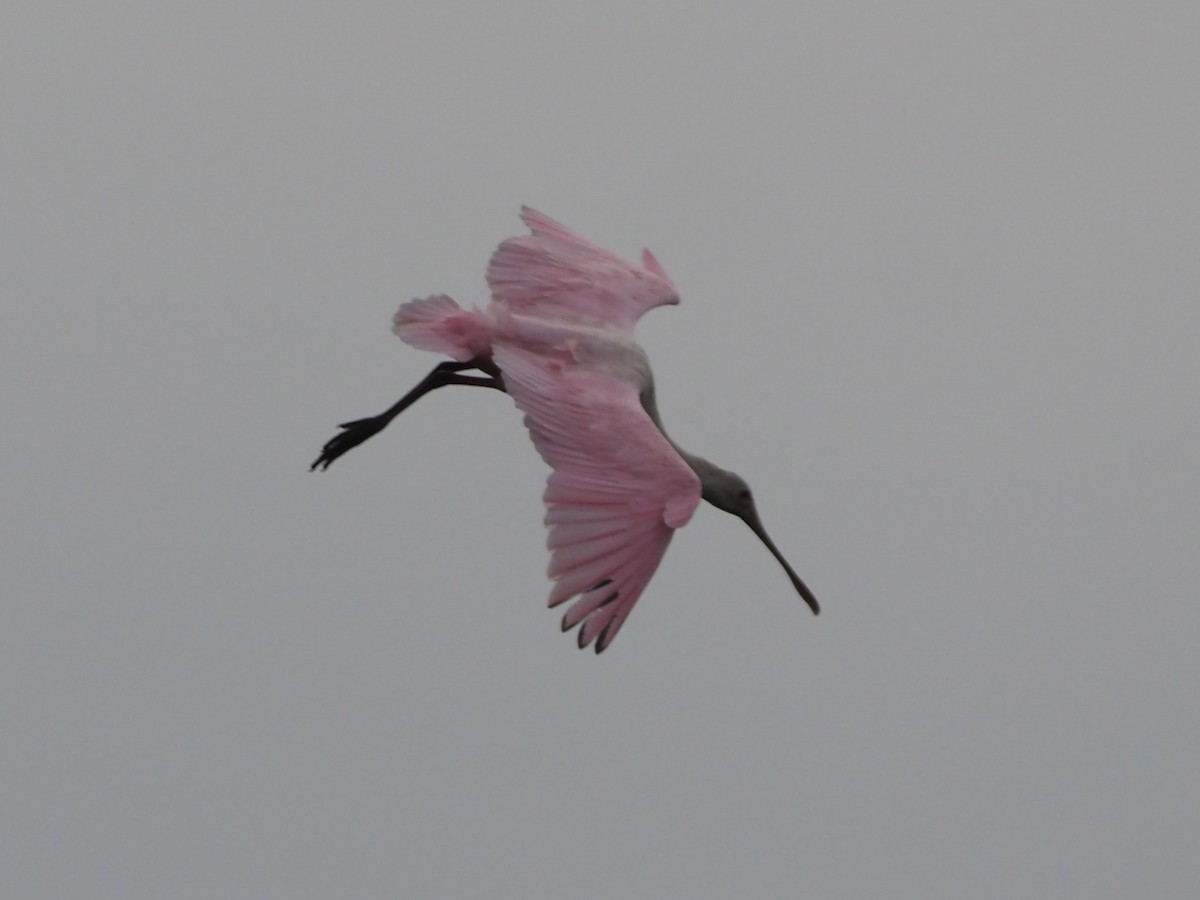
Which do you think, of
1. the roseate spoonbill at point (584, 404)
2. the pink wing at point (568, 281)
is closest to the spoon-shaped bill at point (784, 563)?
the roseate spoonbill at point (584, 404)

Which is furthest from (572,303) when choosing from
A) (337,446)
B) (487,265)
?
(337,446)

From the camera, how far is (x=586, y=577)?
396 inches

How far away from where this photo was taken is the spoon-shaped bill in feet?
36.8

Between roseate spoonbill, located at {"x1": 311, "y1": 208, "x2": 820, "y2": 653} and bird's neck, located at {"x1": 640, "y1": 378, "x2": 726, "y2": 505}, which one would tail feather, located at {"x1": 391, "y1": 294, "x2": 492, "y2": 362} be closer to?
roseate spoonbill, located at {"x1": 311, "y1": 208, "x2": 820, "y2": 653}

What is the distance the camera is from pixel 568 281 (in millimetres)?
11359

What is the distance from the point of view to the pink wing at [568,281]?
11.2m

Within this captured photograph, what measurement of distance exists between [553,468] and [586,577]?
443 millimetres

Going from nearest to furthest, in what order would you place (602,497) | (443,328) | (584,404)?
(602,497) → (584,404) → (443,328)

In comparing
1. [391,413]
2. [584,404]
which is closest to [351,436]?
[391,413]

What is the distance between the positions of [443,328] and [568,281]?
0.79 metres

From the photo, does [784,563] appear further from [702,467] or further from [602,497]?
[602,497]

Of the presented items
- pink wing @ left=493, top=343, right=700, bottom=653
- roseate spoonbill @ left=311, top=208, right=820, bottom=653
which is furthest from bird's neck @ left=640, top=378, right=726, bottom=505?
pink wing @ left=493, top=343, right=700, bottom=653

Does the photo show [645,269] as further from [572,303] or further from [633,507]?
[633,507]

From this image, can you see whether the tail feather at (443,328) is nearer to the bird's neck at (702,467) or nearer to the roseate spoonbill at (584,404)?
the roseate spoonbill at (584,404)
